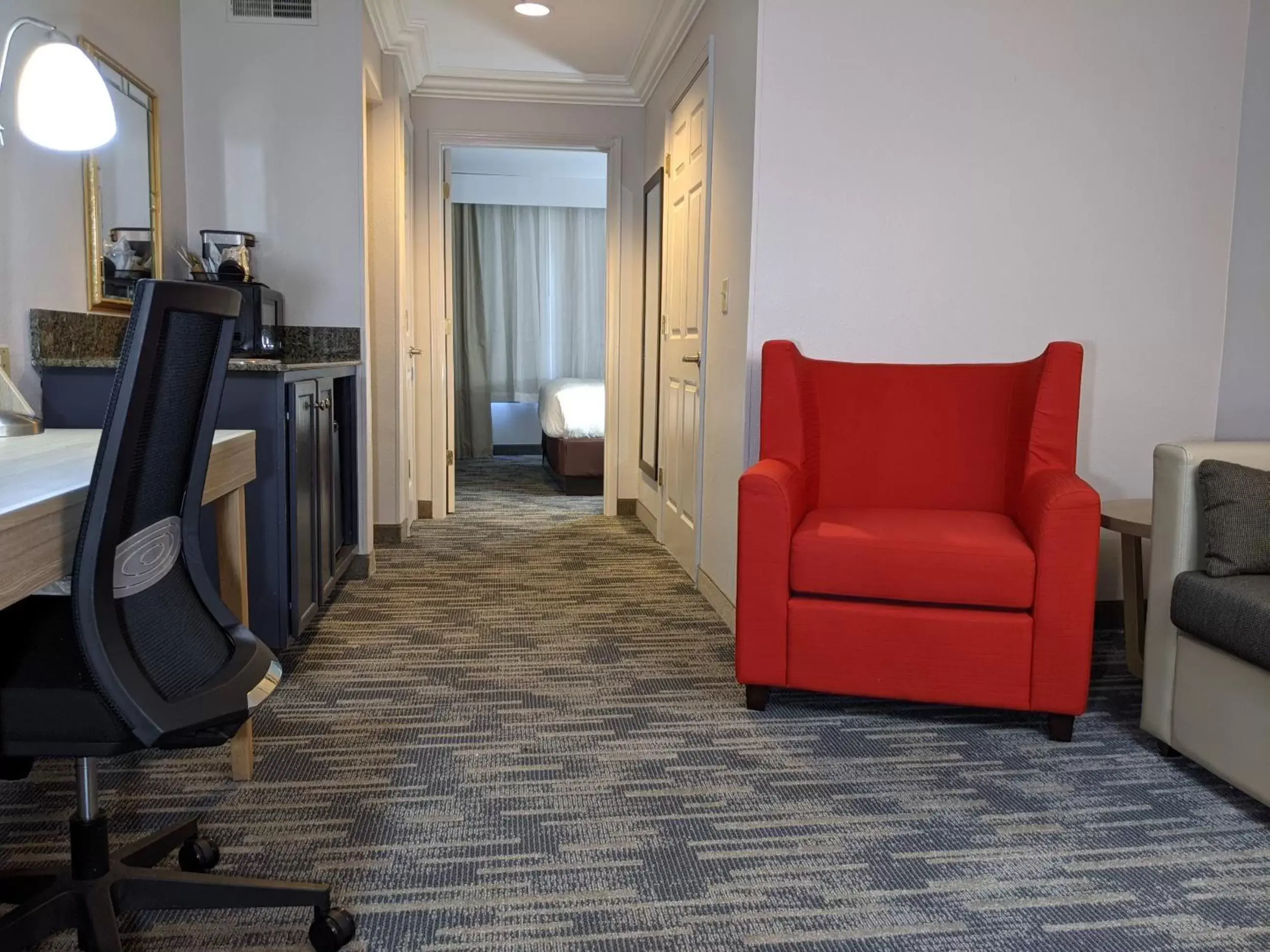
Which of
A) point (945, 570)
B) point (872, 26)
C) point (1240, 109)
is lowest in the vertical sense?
point (945, 570)

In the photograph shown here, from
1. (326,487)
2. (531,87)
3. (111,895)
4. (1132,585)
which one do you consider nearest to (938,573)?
(1132,585)

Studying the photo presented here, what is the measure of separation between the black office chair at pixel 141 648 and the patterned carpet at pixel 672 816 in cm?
16

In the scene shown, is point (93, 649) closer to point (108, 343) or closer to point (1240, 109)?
point (108, 343)

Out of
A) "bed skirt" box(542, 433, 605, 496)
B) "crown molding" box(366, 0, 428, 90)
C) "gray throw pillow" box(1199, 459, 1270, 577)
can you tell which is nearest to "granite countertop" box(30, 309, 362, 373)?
"crown molding" box(366, 0, 428, 90)

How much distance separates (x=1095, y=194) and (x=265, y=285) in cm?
283

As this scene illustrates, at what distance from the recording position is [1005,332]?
313cm

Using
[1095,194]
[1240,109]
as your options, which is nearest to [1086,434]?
[1095,194]

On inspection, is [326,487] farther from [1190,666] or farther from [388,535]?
[1190,666]

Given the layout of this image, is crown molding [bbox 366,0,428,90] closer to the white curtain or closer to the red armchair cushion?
the red armchair cushion

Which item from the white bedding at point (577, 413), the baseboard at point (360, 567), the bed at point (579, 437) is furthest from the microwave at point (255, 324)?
the white bedding at point (577, 413)

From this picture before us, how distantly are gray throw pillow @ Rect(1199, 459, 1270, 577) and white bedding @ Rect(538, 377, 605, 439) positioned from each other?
433 cm

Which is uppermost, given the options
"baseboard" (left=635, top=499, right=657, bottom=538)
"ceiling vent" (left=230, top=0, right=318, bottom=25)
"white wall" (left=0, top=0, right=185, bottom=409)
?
"ceiling vent" (left=230, top=0, right=318, bottom=25)

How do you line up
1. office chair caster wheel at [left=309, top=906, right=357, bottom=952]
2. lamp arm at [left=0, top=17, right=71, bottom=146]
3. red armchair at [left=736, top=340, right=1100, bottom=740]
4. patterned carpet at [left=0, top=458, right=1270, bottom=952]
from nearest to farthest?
office chair caster wheel at [left=309, top=906, right=357, bottom=952] < patterned carpet at [left=0, top=458, right=1270, bottom=952] < lamp arm at [left=0, top=17, right=71, bottom=146] < red armchair at [left=736, top=340, right=1100, bottom=740]

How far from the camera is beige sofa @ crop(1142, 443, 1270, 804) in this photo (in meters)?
1.94
